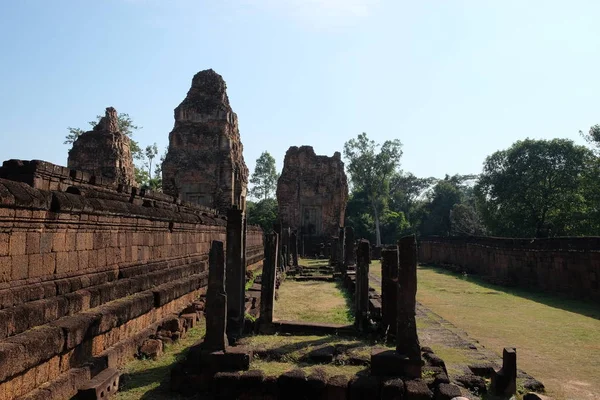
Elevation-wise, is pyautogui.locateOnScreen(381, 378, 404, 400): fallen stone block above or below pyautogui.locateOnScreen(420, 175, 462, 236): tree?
below

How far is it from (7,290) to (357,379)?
3.55 m

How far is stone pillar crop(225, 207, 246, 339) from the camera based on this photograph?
23.6 ft

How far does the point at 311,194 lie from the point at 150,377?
29.2 meters

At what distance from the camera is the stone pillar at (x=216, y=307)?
17.9 ft

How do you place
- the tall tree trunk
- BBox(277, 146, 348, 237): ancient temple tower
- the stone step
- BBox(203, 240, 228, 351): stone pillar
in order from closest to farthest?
1. the stone step
2. BBox(203, 240, 228, 351): stone pillar
3. BBox(277, 146, 348, 237): ancient temple tower
4. the tall tree trunk

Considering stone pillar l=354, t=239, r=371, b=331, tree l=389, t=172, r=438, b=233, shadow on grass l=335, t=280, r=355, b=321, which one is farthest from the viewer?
tree l=389, t=172, r=438, b=233

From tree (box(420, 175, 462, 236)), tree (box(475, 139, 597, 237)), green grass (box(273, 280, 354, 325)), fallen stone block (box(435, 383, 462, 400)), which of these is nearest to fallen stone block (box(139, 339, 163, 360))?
green grass (box(273, 280, 354, 325))

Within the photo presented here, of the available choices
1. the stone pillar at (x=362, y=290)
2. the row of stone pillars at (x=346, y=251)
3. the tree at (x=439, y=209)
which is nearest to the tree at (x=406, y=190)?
the tree at (x=439, y=209)

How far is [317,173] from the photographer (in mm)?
34562

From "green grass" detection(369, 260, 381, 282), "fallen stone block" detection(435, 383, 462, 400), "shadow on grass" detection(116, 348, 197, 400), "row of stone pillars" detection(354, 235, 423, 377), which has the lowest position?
"green grass" detection(369, 260, 381, 282)

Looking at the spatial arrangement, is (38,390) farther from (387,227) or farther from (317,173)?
(387,227)

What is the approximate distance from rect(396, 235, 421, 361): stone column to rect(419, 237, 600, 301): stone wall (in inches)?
355

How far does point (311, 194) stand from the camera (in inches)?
1352

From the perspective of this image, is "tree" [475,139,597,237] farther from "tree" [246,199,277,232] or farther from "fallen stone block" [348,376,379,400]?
"fallen stone block" [348,376,379,400]
